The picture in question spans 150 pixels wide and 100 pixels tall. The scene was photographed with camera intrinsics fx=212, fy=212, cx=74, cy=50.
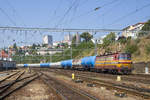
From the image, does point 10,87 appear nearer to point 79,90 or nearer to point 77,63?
point 79,90

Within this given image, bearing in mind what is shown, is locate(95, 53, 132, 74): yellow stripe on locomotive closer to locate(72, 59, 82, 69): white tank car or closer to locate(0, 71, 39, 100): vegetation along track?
locate(0, 71, 39, 100): vegetation along track

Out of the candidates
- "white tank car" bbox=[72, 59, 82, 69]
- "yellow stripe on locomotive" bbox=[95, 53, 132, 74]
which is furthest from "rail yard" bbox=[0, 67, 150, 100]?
"white tank car" bbox=[72, 59, 82, 69]

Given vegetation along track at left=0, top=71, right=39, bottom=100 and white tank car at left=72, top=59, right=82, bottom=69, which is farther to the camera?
white tank car at left=72, top=59, right=82, bottom=69

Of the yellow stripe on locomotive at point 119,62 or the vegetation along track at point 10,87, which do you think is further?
the yellow stripe on locomotive at point 119,62

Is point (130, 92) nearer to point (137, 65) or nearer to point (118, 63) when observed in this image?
point (118, 63)

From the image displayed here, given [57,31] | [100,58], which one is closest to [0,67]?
[57,31]

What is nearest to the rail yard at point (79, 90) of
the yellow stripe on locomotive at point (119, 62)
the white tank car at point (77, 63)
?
the yellow stripe on locomotive at point (119, 62)

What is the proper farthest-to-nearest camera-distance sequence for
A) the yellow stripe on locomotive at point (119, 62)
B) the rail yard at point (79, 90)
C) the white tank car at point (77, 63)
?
the white tank car at point (77, 63) < the yellow stripe on locomotive at point (119, 62) < the rail yard at point (79, 90)

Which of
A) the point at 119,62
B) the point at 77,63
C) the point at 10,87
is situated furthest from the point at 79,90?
the point at 77,63

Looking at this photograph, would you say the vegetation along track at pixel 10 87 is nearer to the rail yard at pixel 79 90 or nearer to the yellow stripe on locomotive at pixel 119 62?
the rail yard at pixel 79 90

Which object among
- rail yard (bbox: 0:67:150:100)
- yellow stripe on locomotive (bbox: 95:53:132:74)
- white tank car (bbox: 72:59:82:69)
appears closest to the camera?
rail yard (bbox: 0:67:150:100)

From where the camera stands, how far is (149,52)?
46.0 m

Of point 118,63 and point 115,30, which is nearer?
point 118,63

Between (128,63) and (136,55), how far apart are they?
79.7 feet
